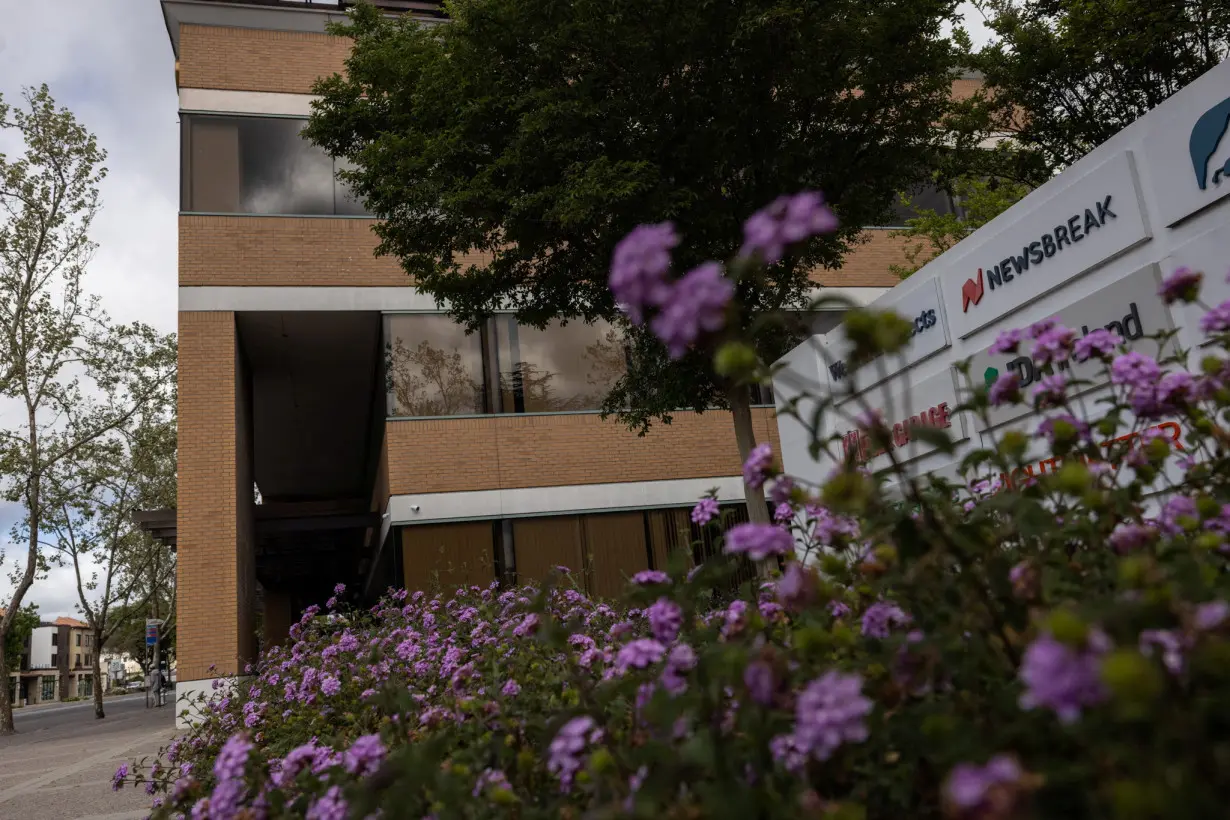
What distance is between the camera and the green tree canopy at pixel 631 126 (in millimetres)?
8133

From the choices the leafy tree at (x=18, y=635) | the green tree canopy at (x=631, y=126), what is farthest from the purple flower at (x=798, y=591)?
the leafy tree at (x=18, y=635)

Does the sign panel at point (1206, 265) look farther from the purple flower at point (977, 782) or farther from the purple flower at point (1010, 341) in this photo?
the purple flower at point (977, 782)

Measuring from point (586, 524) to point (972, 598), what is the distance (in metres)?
12.7

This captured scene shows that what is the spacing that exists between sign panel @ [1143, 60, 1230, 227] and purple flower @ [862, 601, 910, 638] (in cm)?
371

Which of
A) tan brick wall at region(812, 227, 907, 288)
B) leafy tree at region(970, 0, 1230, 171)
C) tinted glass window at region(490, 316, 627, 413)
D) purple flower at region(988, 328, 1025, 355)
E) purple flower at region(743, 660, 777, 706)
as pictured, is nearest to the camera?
purple flower at region(743, 660, 777, 706)

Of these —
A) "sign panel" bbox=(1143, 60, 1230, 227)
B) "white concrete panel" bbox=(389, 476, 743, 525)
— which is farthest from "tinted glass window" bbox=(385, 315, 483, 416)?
"sign panel" bbox=(1143, 60, 1230, 227)

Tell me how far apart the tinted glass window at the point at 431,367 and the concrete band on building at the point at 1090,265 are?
8.67 m

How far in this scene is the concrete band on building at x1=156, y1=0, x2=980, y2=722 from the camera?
13266 millimetres

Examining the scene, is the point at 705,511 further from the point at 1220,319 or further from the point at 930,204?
the point at 930,204

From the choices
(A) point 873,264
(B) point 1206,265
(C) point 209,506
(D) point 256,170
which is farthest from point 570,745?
(A) point 873,264

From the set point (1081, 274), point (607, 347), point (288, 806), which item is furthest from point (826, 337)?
point (288, 806)

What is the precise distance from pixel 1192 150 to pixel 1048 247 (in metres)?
1.07

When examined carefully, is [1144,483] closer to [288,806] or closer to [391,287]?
[288,806]

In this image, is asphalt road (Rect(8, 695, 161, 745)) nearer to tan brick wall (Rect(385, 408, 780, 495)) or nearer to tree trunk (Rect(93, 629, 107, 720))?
tree trunk (Rect(93, 629, 107, 720))
